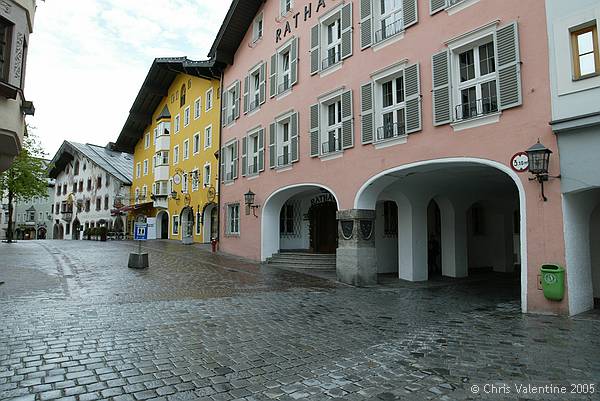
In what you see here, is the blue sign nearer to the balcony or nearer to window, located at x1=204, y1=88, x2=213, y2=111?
the balcony

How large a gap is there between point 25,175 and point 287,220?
2122 cm

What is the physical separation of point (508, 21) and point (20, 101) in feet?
38.3

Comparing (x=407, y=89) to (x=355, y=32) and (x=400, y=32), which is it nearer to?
(x=400, y=32)

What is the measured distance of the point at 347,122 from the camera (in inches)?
506

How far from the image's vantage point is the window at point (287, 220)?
19.9 m

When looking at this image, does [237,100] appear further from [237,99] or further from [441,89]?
[441,89]

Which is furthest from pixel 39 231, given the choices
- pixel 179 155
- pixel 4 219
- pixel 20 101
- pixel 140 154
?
pixel 20 101

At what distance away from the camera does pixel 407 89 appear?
10.9 m

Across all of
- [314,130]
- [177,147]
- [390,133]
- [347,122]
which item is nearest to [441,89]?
[390,133]

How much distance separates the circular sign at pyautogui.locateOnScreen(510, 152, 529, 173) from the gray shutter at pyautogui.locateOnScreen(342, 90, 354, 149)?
5.03 metres

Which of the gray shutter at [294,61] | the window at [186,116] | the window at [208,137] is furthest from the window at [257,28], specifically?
the window at [186,116]

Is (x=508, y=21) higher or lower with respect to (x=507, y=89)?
higher

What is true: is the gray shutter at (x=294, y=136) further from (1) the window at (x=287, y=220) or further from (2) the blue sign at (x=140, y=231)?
(2) the blue sign at (x=140, y=231)

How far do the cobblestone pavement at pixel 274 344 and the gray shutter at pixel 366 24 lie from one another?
7377 millimetres
